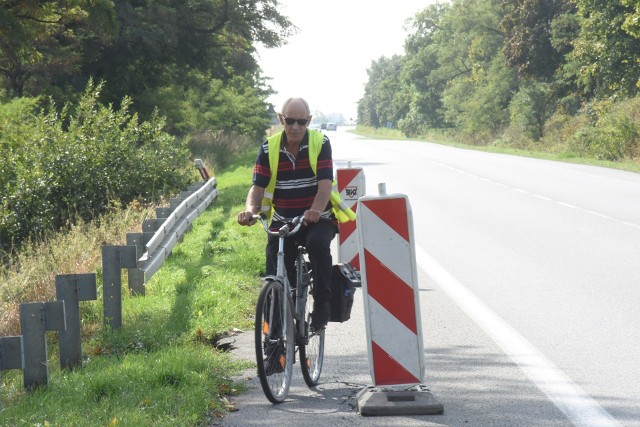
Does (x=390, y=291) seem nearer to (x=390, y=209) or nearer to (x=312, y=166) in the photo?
(x=390, y=209)

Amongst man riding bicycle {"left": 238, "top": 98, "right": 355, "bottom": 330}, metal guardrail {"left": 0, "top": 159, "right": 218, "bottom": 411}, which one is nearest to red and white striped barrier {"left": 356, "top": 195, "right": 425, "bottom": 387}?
man riding bicycle {"left": 238, "top": 98, "right": 355, "bottom": 330}

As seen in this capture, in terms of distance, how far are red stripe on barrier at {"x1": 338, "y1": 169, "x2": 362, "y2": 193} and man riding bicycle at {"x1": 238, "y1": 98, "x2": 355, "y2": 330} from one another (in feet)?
16.5

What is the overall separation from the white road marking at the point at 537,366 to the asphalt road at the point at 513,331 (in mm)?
11

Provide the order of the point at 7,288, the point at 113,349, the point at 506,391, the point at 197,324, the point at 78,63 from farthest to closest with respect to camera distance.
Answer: the point at 78,63 → the point at 7,288 → the point at 197,324 → the point at 113,349 → the point at 506,391

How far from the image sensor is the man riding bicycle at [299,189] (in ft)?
20.9

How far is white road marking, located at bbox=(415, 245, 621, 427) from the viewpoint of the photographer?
18.5ft

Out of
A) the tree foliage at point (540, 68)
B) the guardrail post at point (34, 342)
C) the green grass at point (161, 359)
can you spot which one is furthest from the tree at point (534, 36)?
the guardrail post at point (34, 342)

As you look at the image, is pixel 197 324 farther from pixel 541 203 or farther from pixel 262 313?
pixel 541 203

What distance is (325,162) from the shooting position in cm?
646

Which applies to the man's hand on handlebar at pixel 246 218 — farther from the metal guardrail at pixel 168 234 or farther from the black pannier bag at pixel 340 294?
the metal guardrail at pixel 168 234

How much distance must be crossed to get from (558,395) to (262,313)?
1.83 metres

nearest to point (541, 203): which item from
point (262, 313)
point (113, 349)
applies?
point (113, 349)

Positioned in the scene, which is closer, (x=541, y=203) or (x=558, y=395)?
(x=558, y=395)

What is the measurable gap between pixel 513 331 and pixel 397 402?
2513 millimetres
